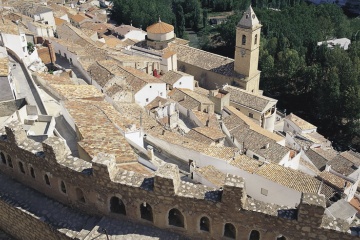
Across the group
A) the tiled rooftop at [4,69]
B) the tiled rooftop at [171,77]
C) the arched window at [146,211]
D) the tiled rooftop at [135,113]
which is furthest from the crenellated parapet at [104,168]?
the tiled rooftop at [171,77]

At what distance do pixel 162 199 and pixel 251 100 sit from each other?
79.6 feet

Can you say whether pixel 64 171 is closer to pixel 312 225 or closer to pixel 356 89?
pixel 312 225

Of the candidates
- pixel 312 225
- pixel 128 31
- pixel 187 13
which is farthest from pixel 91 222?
pixel 187 13

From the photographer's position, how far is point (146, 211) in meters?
11.3

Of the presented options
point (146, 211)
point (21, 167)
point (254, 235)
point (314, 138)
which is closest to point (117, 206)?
point (146, 211)

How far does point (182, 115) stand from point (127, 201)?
19959 millimetres

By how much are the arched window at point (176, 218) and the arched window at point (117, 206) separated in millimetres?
1361

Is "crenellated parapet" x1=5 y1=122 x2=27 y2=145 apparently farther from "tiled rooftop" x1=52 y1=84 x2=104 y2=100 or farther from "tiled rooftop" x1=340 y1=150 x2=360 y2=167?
"tiled rooftop" x1=340 y1=150 x2=360 y2=167

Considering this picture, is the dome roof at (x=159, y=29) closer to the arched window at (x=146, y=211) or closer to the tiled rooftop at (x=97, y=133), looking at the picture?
the tiled rooftop at (x=97, y=133)

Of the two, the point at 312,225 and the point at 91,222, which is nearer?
the point at 312,225

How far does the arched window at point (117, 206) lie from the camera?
37.0ft

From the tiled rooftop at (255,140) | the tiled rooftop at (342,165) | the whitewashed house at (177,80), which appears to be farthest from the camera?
the whitewashed house at (177,80)

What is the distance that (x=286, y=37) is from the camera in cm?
4906

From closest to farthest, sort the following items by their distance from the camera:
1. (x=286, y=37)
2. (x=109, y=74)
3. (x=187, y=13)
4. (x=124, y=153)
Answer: (x=124, y=153) < (x=109, y=74) < (x=286, y=37) < (x=187, y=13)
